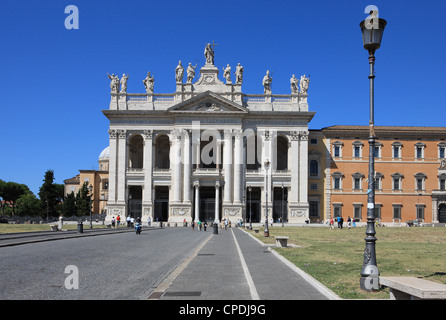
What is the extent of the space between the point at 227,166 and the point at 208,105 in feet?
29.3

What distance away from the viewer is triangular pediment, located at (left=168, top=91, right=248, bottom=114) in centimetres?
7000

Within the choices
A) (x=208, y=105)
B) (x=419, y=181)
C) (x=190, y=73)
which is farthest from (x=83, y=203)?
(x=419, y=181)

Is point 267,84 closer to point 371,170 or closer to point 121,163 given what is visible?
point 121,163

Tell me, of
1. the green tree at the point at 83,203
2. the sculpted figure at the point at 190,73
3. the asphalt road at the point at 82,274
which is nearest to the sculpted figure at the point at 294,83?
the sculpted figure at the point at 190,73

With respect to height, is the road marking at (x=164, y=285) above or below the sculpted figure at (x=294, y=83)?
below

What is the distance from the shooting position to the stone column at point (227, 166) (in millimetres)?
70312

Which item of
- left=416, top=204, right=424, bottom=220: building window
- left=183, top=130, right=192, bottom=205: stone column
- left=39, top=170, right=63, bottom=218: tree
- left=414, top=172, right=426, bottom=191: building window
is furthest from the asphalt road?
left=39, top=170, right=63, bottom=218: tree

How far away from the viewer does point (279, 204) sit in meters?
73.2

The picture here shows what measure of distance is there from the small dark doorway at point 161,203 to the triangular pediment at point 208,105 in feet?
42.4

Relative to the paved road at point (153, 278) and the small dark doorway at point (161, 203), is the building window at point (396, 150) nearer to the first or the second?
the small dark doorway at point (161, 203)

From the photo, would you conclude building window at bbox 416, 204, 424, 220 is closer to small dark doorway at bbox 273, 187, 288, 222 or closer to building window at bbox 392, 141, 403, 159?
building window at bbox 392, 141, 403, 159

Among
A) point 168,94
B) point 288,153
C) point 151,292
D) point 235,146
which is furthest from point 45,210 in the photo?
point 151,292

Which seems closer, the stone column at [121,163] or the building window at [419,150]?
the stone column at [121,163]

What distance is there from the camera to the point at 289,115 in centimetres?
7162
